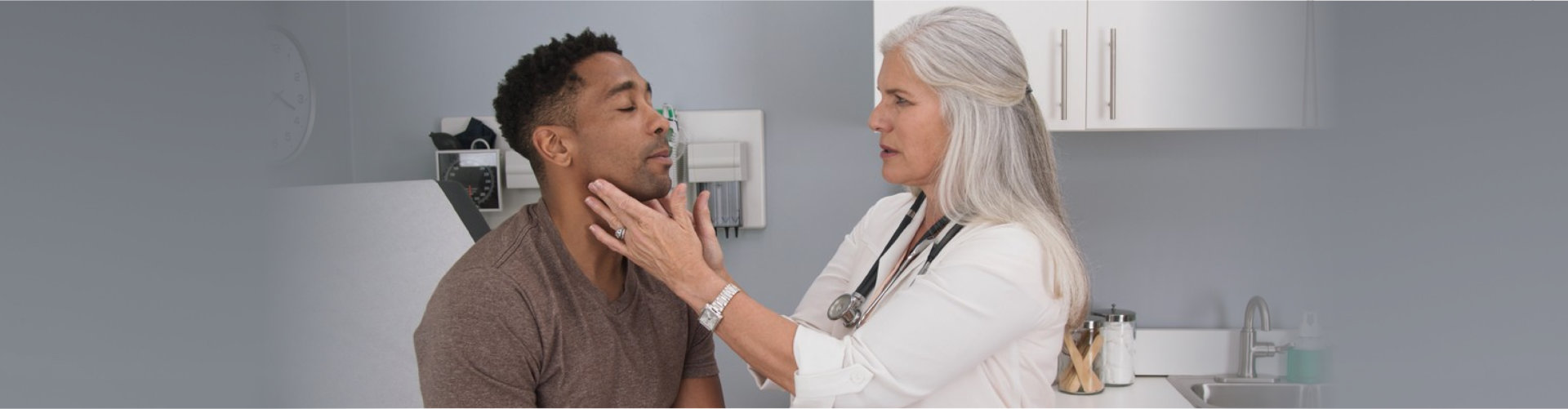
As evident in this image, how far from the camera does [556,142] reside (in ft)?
3.99

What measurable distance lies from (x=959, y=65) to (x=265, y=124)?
823mm

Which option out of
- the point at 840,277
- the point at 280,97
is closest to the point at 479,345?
the point at 840,277

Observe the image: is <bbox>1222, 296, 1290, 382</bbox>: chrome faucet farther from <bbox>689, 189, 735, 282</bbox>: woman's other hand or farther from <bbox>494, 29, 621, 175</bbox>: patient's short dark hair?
<bbox>494, 29, 621, 175</bbox>: patient's short dark hair

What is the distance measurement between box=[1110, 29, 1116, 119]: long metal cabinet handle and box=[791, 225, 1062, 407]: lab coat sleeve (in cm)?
104

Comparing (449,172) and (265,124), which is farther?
(449,172)

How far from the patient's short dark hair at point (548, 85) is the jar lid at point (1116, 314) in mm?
1478

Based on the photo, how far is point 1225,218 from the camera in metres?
2.42

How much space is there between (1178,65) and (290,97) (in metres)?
1.98

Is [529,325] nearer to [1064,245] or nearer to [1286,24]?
[1064,245]

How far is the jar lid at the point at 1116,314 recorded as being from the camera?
7.44 feet

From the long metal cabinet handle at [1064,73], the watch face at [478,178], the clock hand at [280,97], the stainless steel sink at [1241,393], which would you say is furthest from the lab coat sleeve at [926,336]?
the clock hand at [280,97]

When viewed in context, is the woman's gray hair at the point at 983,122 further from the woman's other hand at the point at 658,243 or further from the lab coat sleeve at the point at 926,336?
the woman's other hand at the point at 658,243

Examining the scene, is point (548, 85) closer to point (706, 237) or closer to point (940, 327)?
point (706, 237)

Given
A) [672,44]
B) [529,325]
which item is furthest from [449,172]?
[529,325]
